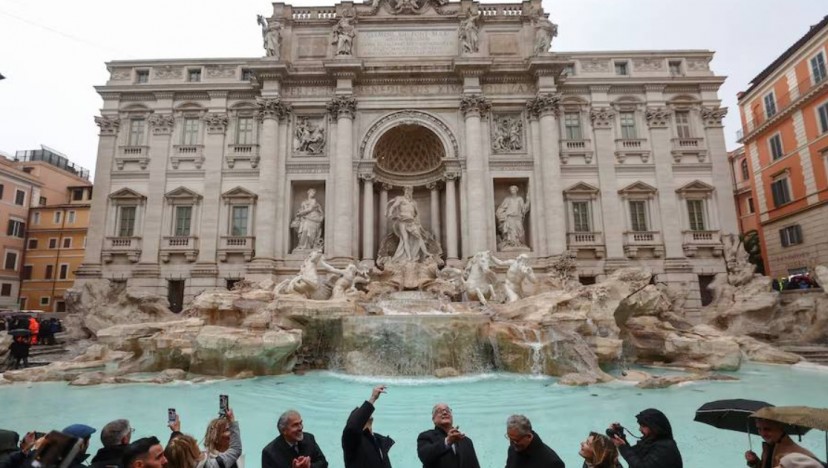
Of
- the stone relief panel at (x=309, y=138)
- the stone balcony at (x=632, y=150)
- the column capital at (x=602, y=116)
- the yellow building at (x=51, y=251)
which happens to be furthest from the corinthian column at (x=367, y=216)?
the yellow building at (x=51, y=251)

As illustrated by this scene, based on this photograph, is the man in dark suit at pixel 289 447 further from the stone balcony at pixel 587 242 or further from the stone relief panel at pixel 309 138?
the stone relief panel at pixel 309 138

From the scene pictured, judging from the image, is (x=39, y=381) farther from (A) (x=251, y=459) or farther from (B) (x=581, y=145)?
(B) (x=581, y=145)

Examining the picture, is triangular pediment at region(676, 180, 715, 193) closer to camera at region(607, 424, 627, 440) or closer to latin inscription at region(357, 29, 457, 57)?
latin inscription at region(357, 29, 457, 57)

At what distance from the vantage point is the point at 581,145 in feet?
73.0

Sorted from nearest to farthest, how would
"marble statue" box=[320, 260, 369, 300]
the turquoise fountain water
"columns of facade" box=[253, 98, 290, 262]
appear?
the turquoise fountain water, "marble statue" box=[320, 260, 369, 300], "columns of facade" box=[253, 98, 290, 262]

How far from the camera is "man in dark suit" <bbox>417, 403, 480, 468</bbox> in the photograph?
3.12 m

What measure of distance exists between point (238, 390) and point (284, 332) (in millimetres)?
2553

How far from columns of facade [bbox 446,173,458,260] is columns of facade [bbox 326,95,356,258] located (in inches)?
183

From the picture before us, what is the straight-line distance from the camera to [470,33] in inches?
866

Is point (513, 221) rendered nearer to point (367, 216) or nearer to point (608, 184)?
point (608, 184)

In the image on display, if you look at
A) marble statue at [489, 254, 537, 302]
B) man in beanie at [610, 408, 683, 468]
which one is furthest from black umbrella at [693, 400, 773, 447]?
marble statue at [489, 254, 537, 302]

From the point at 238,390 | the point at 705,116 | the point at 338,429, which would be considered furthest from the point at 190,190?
the point at 705,116

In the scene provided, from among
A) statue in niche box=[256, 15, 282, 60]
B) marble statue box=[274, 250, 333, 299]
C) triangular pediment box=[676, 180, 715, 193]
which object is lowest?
marble statue box=[274, 250, 333, 299]

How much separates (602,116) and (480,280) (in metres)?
12.3
